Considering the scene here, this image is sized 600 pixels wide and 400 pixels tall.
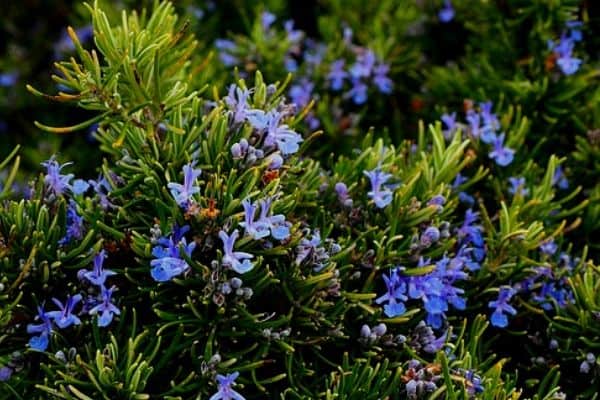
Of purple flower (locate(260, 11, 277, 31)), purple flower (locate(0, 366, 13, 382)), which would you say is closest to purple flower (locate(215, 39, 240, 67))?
purple flower (locate(260, 11, 277, 31))

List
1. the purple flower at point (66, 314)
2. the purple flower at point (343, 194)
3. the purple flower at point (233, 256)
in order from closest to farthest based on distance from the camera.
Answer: the purple flower at point (233, 256)
the purple flower at point (66, 314)
the purple flower at point (343, 194)

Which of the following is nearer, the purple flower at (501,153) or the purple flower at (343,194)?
the purple flower at (343,194)

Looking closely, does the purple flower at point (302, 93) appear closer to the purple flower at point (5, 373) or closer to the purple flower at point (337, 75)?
the purple flower at point (337, 75)

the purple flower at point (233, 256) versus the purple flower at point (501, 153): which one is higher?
the purple flower at point (501, 153)

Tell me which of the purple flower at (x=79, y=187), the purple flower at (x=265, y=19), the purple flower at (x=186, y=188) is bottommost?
the purple flower at (x=186, y=188)

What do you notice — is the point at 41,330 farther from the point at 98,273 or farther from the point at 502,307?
the point at 502,307

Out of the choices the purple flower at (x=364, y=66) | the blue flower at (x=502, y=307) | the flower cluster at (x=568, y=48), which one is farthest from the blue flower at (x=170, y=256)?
the flower cluster at (x=568, y=48)

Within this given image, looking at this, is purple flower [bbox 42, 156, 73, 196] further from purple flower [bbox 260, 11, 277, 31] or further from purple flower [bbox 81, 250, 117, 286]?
purple flower [bbox 260, 11, 277, 31]
